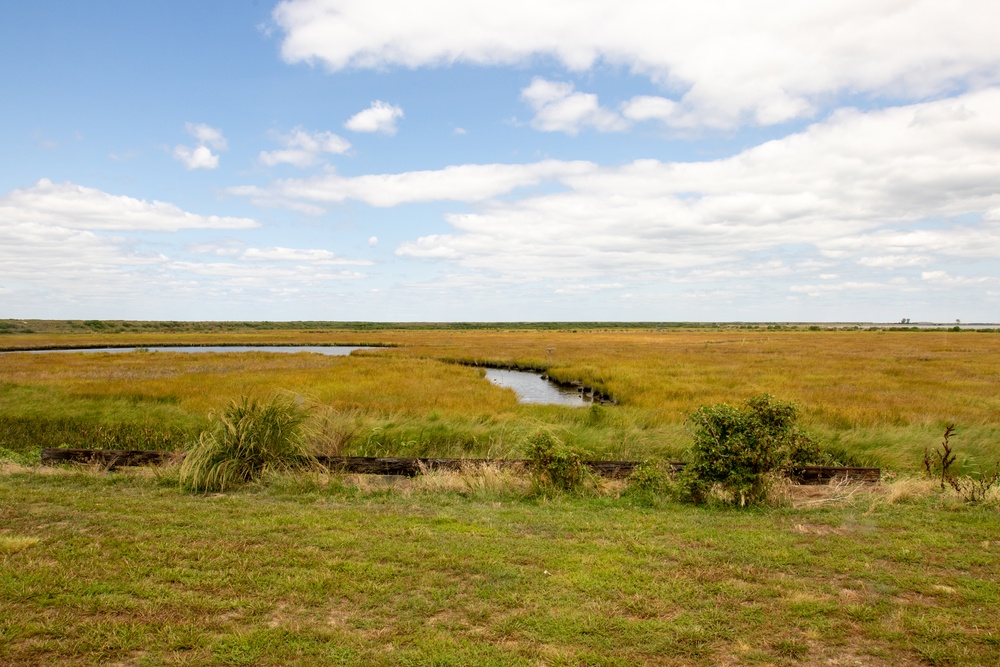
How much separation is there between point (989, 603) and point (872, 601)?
1009mm

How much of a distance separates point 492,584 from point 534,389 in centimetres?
2789

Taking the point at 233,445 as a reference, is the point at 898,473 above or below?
below

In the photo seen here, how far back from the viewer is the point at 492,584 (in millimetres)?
5758

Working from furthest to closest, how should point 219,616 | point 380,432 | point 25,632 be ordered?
point 380,432
point 219,616
point 25,632

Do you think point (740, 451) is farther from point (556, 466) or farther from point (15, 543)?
point (15, 543)

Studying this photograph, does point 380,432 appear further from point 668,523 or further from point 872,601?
point 872,601

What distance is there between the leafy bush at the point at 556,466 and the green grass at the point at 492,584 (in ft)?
4.77

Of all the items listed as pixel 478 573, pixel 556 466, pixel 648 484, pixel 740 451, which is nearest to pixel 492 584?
pixel 478 573

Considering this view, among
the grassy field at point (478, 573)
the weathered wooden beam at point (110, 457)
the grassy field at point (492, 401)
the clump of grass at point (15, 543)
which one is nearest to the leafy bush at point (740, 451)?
the grassy field at point (478, 573)

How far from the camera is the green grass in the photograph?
457 centimetres

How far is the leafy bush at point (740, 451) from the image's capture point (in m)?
9.14

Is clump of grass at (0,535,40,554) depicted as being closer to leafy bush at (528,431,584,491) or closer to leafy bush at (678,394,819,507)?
leafy bush at (528,431,584,491)

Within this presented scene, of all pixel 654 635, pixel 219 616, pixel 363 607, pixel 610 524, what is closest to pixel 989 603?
pixel 654 635

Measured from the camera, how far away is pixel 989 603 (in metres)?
5.34
